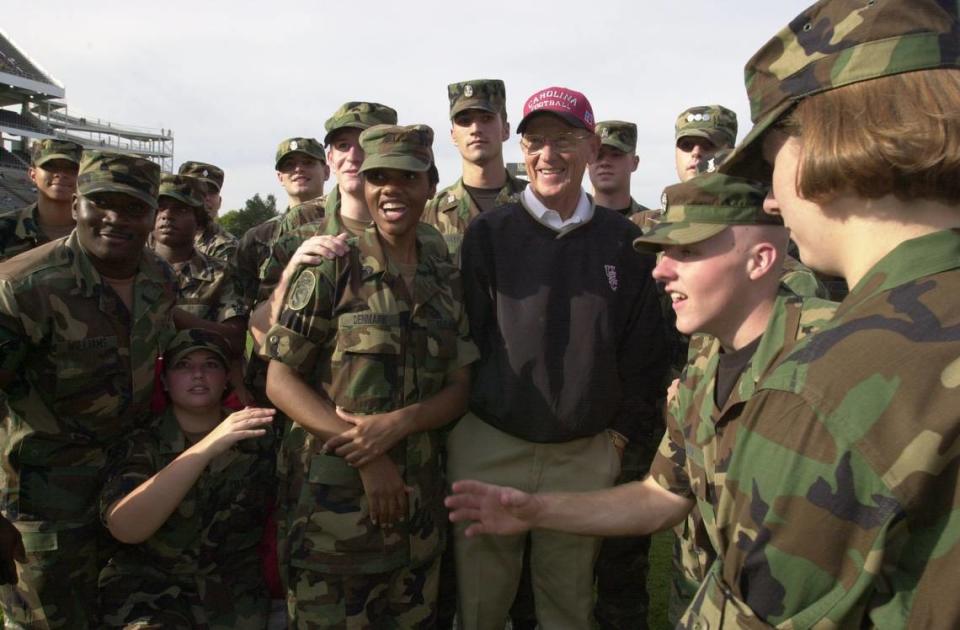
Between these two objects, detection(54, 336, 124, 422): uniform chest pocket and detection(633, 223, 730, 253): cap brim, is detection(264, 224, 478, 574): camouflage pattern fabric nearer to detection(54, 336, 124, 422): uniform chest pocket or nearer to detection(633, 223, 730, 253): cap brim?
detection(54, 336, 124, 422): uniform chest pocket

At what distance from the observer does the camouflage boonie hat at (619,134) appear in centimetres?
544

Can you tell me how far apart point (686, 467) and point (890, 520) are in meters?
1.28

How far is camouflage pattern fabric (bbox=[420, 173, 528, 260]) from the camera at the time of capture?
4680mm

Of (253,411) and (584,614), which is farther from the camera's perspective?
(584,614)

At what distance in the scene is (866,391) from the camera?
1.01 meters

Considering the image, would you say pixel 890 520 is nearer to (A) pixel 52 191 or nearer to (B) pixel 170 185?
(B) pixel 170 185

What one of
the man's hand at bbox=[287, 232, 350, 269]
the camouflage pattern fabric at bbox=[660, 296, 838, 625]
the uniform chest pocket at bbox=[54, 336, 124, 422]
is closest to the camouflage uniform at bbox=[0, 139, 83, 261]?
the uniform chest pocket at bbox=[54, 336, 124, 422]

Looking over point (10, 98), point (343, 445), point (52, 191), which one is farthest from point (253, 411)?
point (10, 98)

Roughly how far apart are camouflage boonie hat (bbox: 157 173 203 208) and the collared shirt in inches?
108

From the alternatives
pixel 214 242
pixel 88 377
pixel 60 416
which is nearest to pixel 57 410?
pixel 60 416

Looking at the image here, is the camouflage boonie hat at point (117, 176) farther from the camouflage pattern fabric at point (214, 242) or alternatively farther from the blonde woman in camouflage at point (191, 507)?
the camouflage pattern fabric at point (214, 242)

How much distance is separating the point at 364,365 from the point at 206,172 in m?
5.04

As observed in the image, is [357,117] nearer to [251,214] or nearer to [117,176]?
[117,176]

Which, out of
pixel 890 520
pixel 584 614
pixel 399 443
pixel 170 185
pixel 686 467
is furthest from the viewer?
pixel 170 185
